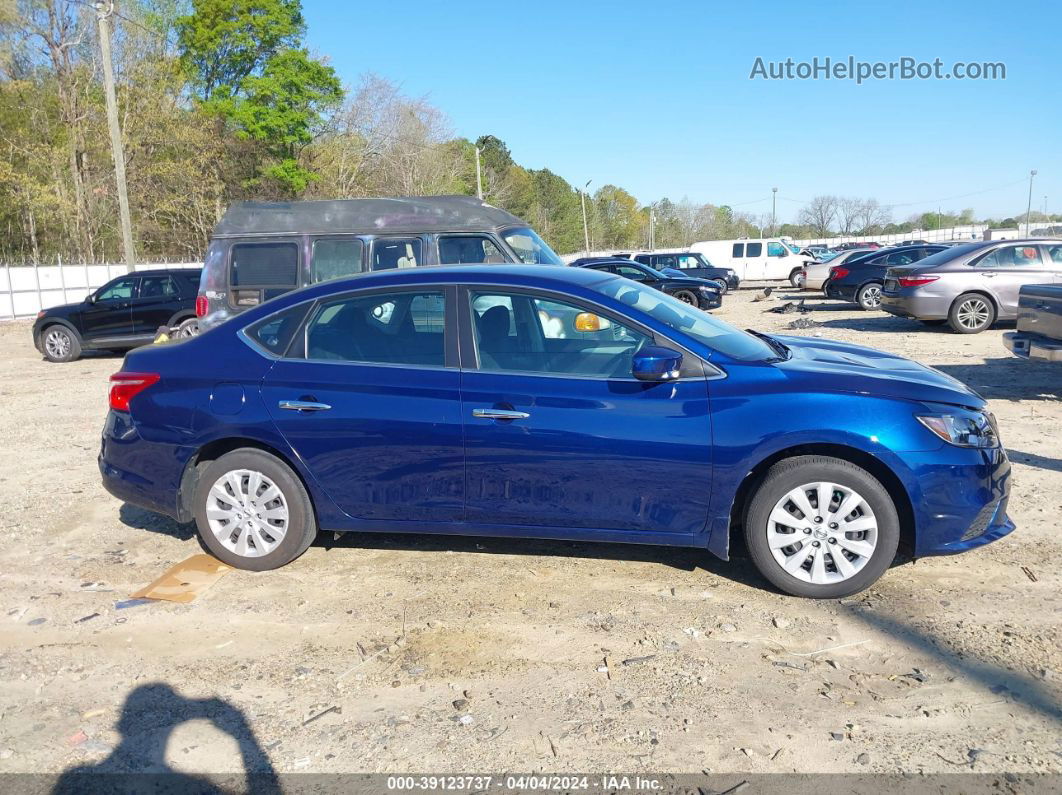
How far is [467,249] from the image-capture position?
9.11m

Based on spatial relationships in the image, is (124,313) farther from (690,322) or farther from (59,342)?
Result: (690,322)

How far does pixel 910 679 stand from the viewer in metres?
3.40

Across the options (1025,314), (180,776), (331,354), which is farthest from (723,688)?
(1025,314)

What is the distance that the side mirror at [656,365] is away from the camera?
4043 millimetres

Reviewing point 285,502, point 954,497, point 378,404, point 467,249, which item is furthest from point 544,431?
point 467,249

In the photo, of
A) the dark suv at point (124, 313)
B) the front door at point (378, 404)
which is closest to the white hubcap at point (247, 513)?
the front door at point (378, 404)

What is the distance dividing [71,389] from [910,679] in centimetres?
1167

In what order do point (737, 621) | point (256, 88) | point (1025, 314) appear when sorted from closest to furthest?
point (737, 621) → point (1025, 314) → point (256, 88)

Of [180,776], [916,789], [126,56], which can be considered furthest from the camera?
[126,56]

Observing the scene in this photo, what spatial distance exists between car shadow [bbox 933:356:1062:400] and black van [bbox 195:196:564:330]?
510 cm

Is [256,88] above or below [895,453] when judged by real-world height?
above

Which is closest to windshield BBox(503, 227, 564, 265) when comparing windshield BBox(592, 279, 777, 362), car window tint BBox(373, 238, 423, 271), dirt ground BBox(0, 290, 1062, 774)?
car window tint BBox(373, 238, 423, 271)

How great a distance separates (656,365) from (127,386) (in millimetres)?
3064

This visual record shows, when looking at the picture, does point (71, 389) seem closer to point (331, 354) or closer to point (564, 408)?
point (331, 354)
